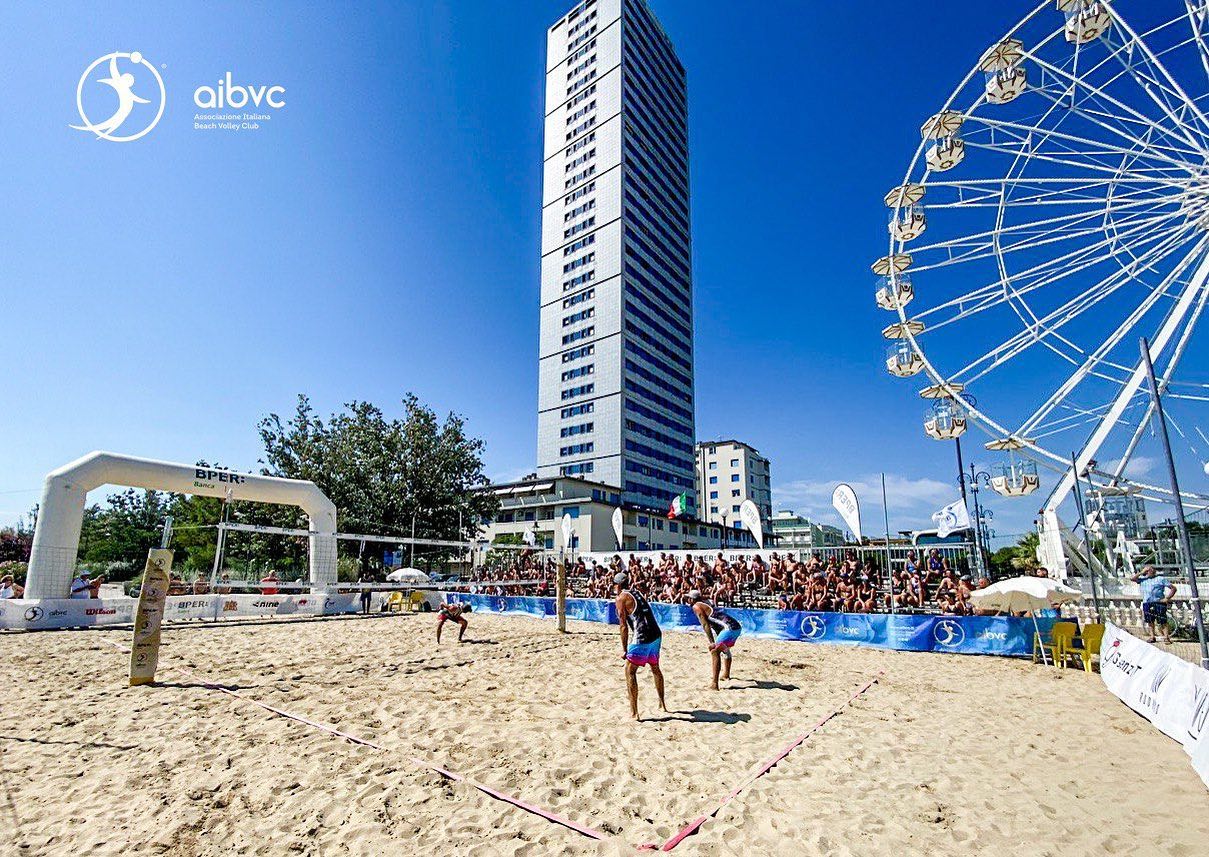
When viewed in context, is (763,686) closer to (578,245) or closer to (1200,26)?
(1200,26)

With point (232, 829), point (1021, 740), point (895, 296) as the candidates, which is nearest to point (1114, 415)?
point (895, 296)

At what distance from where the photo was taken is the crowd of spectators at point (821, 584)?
15.5 m

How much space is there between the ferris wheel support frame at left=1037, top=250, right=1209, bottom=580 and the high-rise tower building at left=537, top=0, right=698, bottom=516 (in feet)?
149

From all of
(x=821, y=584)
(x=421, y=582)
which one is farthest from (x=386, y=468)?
(x=821, y=584)

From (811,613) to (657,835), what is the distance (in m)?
12.1

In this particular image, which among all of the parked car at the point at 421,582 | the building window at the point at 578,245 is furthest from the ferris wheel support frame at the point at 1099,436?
the building window at the point at 578,245

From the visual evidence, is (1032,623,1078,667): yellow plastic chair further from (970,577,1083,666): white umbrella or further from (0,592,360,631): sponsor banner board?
(0,592,360,631): sponsor banner board

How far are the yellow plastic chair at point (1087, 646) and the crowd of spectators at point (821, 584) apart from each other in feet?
8.56

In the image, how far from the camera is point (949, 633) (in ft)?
44.3

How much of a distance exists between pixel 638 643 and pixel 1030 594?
9290mm

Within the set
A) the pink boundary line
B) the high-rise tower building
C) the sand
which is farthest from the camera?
the high-rise tower building

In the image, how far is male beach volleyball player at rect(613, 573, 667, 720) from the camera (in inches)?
297

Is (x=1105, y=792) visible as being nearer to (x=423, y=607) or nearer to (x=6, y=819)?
(x=6, y=819)

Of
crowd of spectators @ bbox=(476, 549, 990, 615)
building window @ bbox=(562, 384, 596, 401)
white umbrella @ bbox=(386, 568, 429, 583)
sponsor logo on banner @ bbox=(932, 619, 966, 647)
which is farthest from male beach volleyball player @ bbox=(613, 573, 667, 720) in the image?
building window @ bbox=(562, 384, 596, 401)
